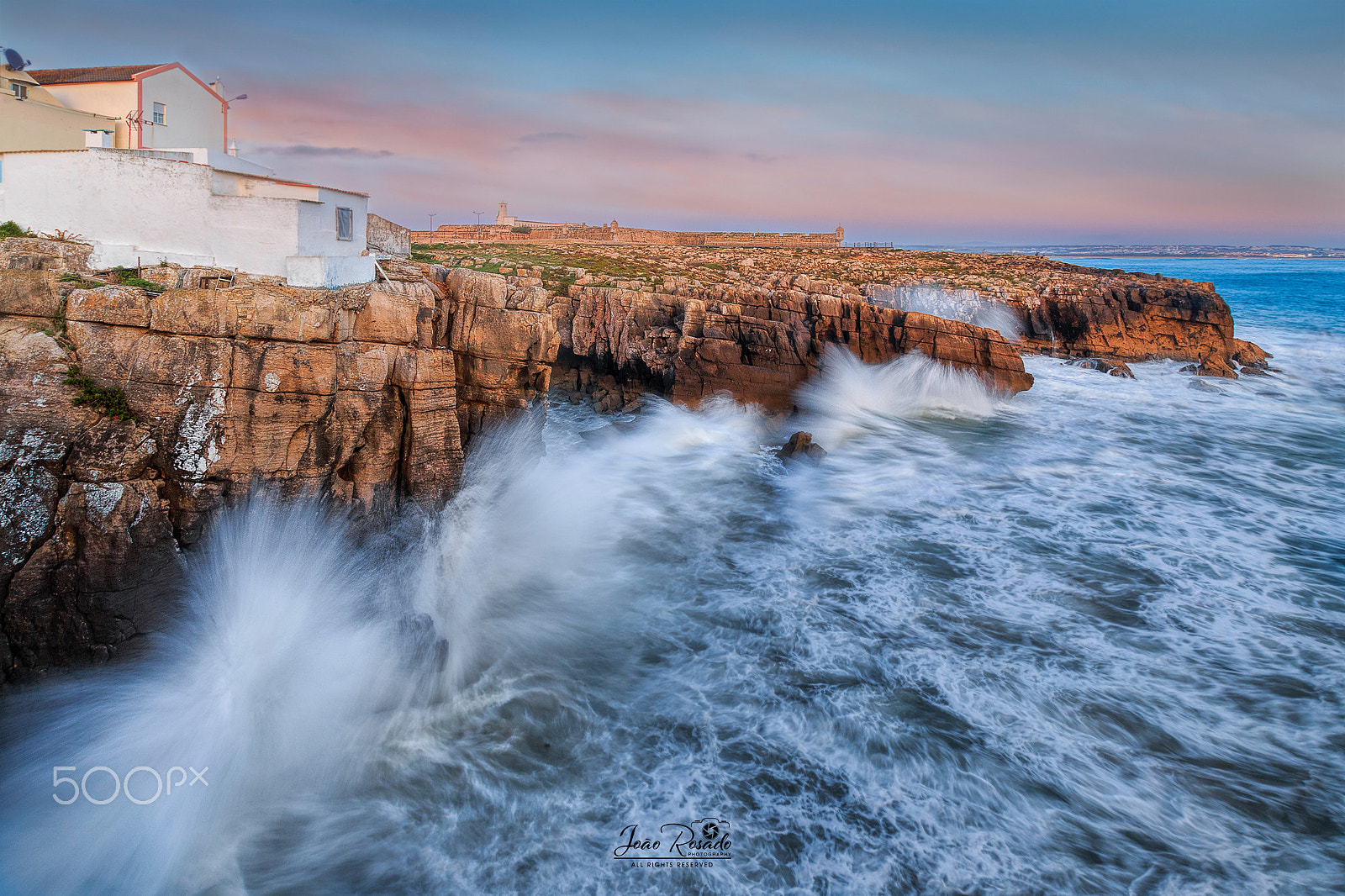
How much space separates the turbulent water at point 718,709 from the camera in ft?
24.6

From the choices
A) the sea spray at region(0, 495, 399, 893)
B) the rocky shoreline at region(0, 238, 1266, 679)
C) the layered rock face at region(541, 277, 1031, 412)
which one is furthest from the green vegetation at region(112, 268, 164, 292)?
the layered rock face at region(541, 277, 1031, 412)

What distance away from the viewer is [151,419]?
377 inches

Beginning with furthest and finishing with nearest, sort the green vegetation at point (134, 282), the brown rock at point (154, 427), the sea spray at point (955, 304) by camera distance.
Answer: the sea spray at point (955, 304)
the green vegetation at point (134, 282)
the brown rock at point (154, 427)

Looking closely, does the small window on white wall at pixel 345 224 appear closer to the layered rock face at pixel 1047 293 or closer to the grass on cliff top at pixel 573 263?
the grass on cliff top at pixel 573 263

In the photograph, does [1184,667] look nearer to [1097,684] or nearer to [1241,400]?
[1097,684]

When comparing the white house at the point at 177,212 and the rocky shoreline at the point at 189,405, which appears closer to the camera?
the rocky shoreline at the point at 189,405

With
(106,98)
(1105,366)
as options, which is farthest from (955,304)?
(106,98)

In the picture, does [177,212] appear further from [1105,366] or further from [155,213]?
[1105,366]

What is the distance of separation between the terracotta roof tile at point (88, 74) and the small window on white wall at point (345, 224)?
1101cm

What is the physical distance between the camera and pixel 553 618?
12.1 metres

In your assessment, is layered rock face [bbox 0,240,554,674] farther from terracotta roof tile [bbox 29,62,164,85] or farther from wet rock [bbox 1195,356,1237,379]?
wet rock [bbox 1195,356,1237,379]

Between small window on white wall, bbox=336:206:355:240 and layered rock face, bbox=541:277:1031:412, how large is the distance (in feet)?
40.9

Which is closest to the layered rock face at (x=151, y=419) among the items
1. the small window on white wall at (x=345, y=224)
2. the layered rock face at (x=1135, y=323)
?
the small window on white wall at (x=345, y=224)

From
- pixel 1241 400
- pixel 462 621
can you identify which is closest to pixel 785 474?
pixel 462 621
